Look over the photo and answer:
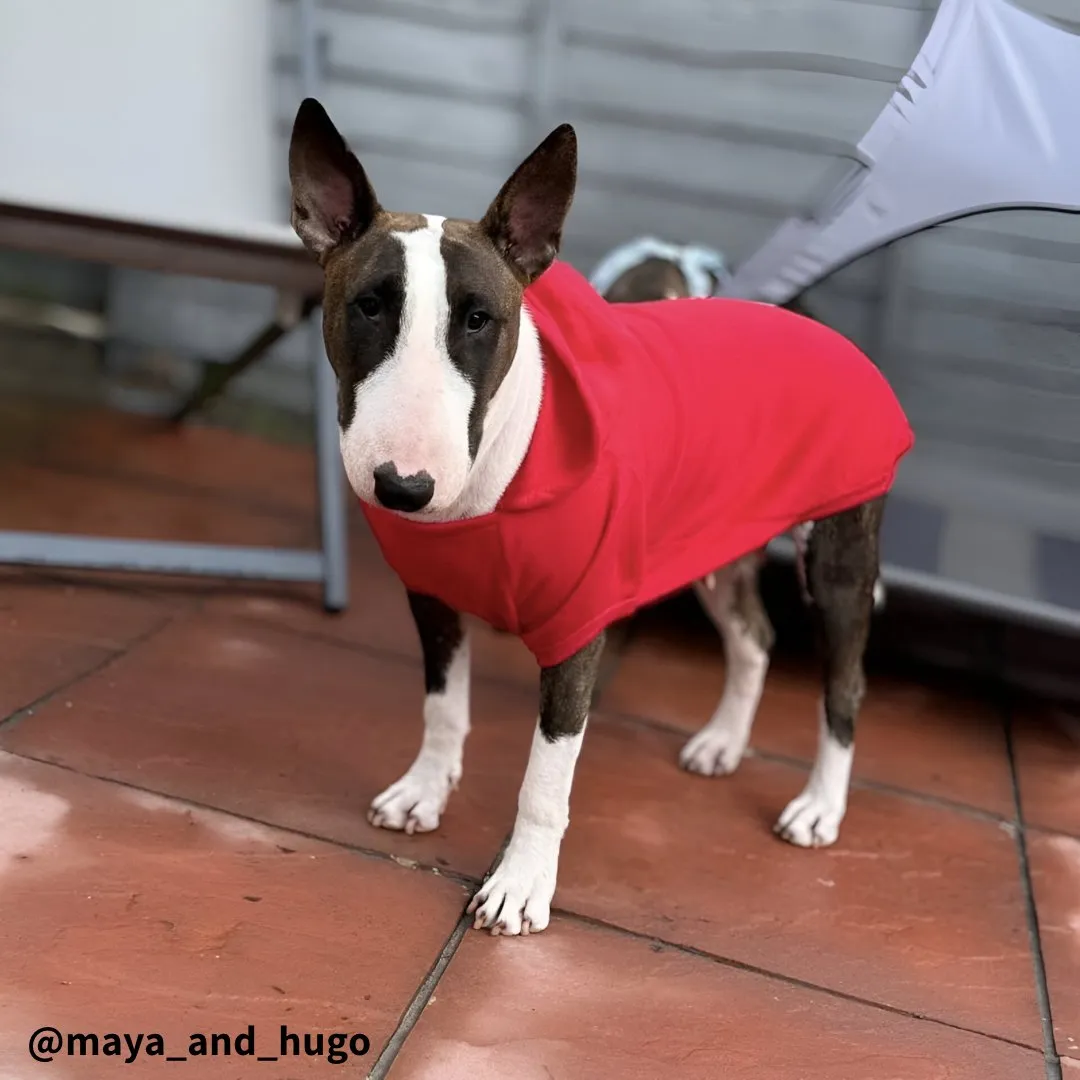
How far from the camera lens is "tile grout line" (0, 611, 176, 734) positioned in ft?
5.79

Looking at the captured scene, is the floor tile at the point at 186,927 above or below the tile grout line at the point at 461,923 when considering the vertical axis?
above

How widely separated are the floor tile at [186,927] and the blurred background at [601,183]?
1.01 m

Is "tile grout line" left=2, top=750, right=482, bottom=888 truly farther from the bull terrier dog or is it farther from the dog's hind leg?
the dog's hind leg

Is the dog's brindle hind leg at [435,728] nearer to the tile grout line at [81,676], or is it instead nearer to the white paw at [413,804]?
the white paw at [413,804]

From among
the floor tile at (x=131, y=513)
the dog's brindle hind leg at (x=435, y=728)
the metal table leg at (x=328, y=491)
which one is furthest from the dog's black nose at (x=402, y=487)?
the floor tile at (x=131, y=513)

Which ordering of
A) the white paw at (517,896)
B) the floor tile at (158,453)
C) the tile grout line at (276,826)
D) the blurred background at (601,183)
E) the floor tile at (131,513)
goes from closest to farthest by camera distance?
the white paw at (517,896), the tile grout line at (276,826), the blurred background at (601,183), the floor tile at (131,513), the floor tile at (158,453)

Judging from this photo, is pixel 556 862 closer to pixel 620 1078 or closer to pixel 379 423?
pixel 620 1078

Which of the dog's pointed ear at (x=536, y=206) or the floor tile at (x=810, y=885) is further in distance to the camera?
the floor tile at (x=810, y=885)

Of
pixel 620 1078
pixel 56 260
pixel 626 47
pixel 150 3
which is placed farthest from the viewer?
pixel 56 260

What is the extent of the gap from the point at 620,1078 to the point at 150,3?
7.24 ft

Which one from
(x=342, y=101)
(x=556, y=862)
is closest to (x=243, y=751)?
(x=556, y=862)

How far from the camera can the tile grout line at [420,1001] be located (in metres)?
1.22

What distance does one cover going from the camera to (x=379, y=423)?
112 centimetres

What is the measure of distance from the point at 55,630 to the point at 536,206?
4.15 ft
